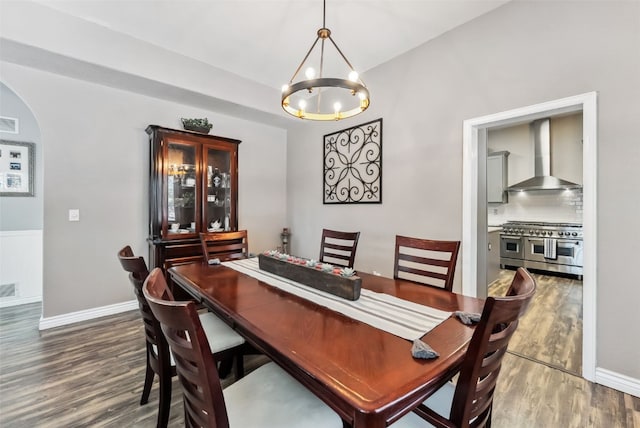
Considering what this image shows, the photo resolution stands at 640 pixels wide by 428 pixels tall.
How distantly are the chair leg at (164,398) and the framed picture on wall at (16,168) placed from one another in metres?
3.84

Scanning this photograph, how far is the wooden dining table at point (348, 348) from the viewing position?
74 centimetres

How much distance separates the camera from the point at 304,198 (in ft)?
14.5

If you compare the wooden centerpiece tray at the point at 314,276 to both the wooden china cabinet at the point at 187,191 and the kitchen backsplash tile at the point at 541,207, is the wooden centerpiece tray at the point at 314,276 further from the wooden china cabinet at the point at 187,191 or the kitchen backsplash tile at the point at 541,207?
the kitchen backsplash tile at the point at 541,207

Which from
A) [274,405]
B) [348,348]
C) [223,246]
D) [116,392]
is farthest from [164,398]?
[223,246]

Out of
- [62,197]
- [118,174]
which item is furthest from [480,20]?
[62,197]

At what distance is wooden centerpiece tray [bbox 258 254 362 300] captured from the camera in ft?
4.79

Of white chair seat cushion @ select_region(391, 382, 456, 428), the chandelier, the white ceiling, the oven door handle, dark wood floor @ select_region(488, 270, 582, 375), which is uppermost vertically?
the white ceiling

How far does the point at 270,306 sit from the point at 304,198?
10.3ft

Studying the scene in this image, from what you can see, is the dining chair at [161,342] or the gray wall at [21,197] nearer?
the dining chair at [161,342]

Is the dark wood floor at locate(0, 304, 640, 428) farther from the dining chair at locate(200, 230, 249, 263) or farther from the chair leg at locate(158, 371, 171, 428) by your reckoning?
the dining chair at locate(200, 230, 249, 263)

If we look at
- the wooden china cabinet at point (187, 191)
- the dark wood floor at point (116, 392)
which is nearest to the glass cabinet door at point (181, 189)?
the wooden china cabinet at point (187, 191)

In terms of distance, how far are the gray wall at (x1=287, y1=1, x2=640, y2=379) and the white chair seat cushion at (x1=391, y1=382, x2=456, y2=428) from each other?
1.63 m

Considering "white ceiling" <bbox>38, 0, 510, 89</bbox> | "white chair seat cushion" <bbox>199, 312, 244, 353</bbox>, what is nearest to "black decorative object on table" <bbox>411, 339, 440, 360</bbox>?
"white chair seat cushion" <bbox>199, 312, 244, 353</bbox>

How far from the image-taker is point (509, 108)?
2.32 m
